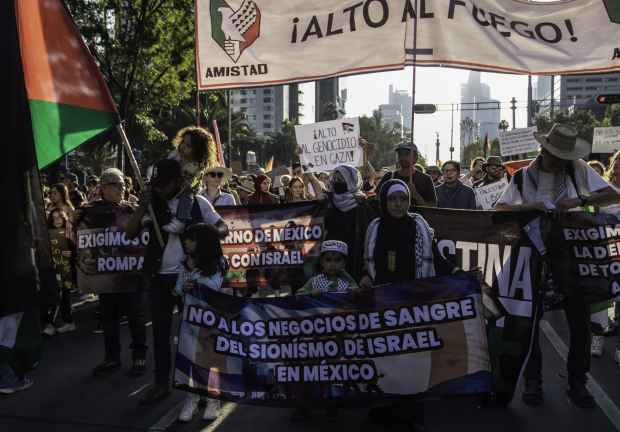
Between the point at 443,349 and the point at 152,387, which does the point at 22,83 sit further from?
the point at 443,349

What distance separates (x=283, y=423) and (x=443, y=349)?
1.35 meters

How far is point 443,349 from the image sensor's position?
4.02m

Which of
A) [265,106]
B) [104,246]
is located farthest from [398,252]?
[265,106]

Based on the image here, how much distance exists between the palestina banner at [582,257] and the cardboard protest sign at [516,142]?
10289 mm

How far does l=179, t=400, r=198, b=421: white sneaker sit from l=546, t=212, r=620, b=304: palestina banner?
118 inches

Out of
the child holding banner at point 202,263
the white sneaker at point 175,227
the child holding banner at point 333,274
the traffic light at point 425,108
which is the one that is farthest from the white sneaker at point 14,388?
the traffic light at point 425,108

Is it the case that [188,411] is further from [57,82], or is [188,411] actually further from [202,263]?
[57,82]

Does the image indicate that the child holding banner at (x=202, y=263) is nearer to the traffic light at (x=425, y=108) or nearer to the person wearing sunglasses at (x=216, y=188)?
the person wearing sunglasses at (x=216, y=188)

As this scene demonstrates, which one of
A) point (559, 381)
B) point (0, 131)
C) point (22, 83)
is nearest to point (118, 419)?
point (0, 131)

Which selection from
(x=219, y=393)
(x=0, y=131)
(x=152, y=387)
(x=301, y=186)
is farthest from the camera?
(x=301, y=186)

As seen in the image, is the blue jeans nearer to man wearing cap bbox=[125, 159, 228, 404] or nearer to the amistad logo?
man wearing cap bbox=[125, 159, 228, 404]

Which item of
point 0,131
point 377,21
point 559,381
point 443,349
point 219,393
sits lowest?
point 559,381

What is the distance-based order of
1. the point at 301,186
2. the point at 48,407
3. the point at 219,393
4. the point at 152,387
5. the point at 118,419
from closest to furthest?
the point at 219,393 → the point at 118,419 → the point at 48,407 → the point at 152,387 → the point at 301,186

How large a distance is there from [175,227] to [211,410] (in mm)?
1456
